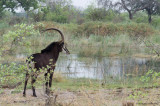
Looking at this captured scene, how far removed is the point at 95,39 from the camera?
22.9 m

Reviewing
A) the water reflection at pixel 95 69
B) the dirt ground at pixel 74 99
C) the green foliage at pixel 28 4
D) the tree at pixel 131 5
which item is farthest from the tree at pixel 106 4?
the dirt ground at pixel 74 99

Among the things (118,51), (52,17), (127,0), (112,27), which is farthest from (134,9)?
A: (118,51)

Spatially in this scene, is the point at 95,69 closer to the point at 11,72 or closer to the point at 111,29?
the point at 11,72

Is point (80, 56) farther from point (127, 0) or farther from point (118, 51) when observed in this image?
point (127, 0)

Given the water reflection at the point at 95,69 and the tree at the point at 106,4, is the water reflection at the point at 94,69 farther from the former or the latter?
the tree at the point at 106,4

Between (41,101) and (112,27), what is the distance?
76.3 ft

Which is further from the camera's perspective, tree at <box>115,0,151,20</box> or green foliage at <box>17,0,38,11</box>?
tree at <box>115,0,151,20</box>

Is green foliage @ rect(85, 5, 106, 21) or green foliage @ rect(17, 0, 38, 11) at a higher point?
green foliage @ rect(17, 0, 38, 11)

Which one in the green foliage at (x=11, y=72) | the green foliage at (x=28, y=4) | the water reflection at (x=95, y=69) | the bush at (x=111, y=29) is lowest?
the water reflection at (x=95, y=69)

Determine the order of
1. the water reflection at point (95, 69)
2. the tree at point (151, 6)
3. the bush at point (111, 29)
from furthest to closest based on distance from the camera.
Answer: the tree at point (151, 6)
the bush at point (111, 29)
the water reflection at point (95, 69)

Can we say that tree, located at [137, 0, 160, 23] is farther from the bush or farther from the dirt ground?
the dirt ground

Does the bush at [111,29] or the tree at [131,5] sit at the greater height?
the tree at [131,5]

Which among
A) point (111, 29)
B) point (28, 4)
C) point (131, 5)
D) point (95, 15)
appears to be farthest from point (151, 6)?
point (28, 4)

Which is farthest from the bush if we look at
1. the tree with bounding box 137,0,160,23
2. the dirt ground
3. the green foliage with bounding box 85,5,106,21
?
the dirt ground
